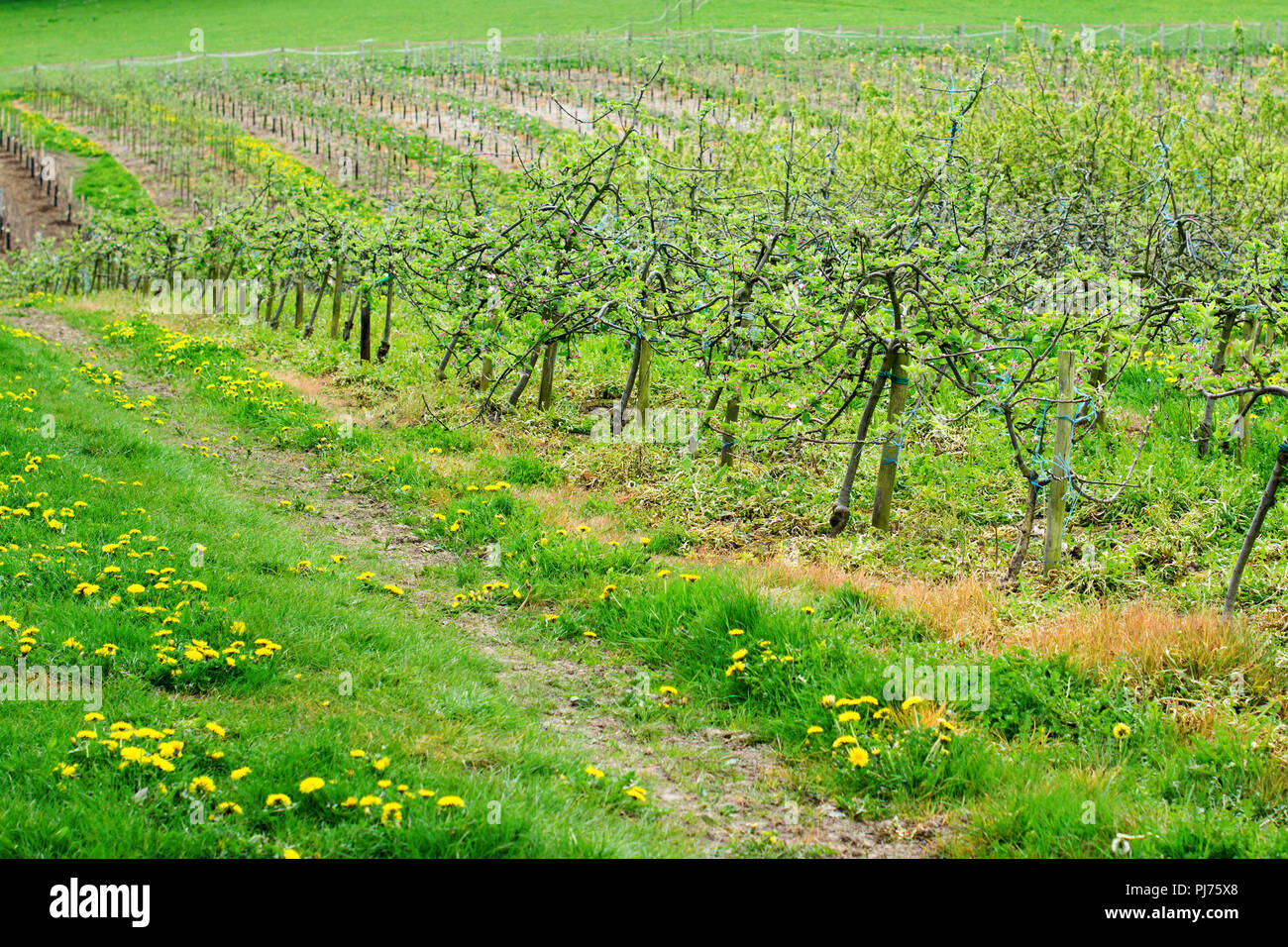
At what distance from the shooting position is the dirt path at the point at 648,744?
4.39 meters

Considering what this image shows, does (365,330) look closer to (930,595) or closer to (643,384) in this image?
(643,384)

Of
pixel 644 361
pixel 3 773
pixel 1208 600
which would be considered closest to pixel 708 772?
pixel 3 773

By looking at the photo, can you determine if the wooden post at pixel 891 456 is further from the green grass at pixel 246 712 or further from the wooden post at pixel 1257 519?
the green grass at pixel 246 712

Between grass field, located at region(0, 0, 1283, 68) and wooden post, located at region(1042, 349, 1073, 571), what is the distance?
7563 cm

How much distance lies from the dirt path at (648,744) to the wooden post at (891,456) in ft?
10.0

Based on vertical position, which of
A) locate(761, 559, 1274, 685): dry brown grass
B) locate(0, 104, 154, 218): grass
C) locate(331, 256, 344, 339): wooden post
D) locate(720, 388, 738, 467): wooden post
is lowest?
locate(761, 559, 1274, 685): dry brown grass

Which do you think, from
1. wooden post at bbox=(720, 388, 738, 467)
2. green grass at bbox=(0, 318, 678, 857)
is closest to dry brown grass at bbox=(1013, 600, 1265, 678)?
green grass at bbox=(0, 318, 678, 857)

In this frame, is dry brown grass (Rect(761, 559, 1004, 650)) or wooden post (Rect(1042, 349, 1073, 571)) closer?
dry brown grass (Rect(761, 559, 1004, 650))

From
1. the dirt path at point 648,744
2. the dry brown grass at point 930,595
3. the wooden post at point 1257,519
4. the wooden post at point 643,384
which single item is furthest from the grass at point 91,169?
the wooden post at point 1257,519

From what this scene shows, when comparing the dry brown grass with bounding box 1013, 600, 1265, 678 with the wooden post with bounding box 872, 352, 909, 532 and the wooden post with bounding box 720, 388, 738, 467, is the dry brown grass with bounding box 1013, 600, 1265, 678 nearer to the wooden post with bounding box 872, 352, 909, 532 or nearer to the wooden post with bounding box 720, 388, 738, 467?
the wooden post with bounding box 872, 352, 909, 532

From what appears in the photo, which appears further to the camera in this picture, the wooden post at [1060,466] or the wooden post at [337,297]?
the wooden post at [337,297]

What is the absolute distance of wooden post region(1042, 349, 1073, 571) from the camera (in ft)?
23.1

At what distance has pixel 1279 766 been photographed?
448 cm

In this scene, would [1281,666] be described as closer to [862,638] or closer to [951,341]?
[862,638]
